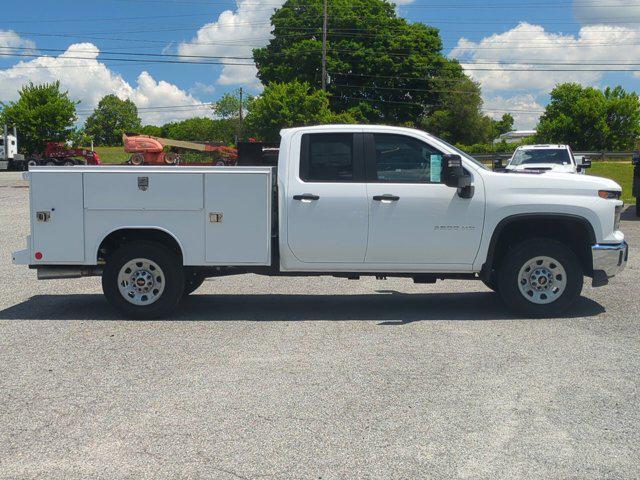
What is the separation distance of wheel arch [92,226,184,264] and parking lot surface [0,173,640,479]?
806 mm

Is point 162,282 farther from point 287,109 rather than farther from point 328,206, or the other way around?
point 287,109

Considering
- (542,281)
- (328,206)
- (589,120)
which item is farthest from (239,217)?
(589,120)

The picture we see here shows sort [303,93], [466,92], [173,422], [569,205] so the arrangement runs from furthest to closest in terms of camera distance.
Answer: [466,92], [303,93], [569,205], [173,422]

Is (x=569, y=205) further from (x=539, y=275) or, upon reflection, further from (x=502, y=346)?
→ (x=502, y=346)

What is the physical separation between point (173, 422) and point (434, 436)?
5.68ft

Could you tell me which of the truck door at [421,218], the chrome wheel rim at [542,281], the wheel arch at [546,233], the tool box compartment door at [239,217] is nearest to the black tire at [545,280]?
the chrome wheel rim at [542,281]

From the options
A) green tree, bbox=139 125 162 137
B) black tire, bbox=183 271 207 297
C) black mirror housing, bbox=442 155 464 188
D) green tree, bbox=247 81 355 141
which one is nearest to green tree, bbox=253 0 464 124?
green tree, bbox=247 81 355 141

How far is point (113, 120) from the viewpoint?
438ft

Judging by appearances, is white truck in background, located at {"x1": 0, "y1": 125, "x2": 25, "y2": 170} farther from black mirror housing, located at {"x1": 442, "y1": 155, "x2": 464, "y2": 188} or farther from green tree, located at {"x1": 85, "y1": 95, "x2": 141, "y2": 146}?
green tree, located at {"x1": 85, "y1": 95, "x2": 141, "y2": 146}

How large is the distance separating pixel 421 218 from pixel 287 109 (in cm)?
4208

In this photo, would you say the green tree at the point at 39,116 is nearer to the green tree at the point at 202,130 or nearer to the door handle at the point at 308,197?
the green tree at the point at 202,130

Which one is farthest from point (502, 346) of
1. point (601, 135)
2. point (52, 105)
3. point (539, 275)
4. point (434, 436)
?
point (601, 135)

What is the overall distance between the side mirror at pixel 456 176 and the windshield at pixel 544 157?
45.4 feet

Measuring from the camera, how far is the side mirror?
741 cm
